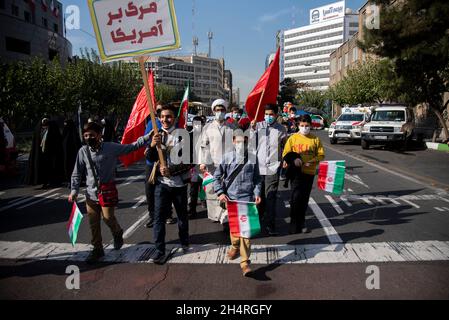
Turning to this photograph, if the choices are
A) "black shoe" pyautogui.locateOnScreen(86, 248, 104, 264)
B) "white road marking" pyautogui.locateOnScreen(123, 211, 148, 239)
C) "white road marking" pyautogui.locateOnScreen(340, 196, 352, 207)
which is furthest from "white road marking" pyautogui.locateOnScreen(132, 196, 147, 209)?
"white road marking" pyautogui.locateOnScreen(340, 196, 352, 207)

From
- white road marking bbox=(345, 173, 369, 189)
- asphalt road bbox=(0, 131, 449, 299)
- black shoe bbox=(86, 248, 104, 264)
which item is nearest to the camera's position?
asphalt road bbox=(0, 131, 449, 299)

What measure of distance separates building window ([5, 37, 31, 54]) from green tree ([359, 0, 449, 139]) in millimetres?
33652

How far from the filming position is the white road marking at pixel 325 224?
17.3 ft

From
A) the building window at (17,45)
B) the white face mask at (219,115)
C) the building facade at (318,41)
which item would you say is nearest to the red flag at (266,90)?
the white face mask at (219,115)

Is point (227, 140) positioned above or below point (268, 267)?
above

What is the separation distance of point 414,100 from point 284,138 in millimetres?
17457

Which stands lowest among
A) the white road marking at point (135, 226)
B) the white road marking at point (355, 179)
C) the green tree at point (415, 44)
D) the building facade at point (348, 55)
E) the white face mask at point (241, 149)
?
the white road marking at point (135, 226)

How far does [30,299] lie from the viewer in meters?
3.57

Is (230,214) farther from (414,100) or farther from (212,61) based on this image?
(212,61)

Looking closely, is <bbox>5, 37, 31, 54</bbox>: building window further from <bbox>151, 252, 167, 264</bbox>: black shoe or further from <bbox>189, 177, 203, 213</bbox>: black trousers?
<bbox>151, 252, 167, 264</bbox>: black shoe

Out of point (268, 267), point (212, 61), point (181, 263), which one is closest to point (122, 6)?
point (181, 263)

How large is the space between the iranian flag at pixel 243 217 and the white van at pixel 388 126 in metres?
16.1

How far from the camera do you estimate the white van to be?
18047mm

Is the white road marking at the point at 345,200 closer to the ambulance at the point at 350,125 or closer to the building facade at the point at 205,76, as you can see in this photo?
the ambulance at the point at 350,125
